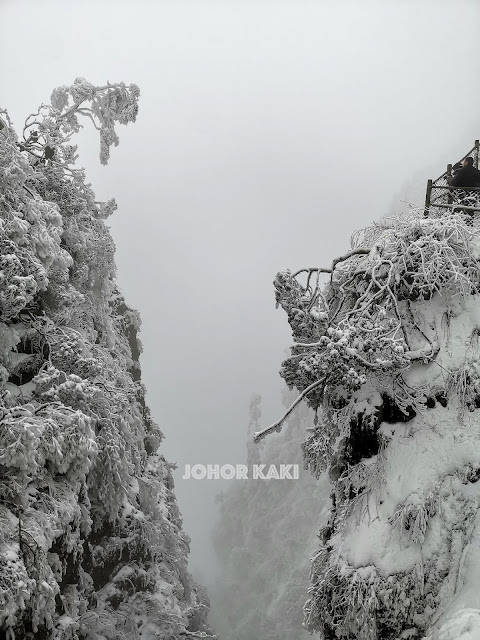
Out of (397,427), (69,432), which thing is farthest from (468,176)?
(69,432)

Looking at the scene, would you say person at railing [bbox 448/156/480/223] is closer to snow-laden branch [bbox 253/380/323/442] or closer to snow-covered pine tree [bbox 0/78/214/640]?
snow-laden branch [bbox 253/380/323/442]

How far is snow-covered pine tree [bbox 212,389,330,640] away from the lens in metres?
36.7

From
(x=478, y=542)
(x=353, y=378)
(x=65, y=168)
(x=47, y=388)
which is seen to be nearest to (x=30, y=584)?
(x=47, y=388)

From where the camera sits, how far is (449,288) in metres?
7.80

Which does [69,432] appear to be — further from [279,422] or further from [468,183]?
[468,183]

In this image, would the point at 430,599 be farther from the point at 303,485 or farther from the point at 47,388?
the point at 303,485

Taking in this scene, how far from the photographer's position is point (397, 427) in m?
7.41

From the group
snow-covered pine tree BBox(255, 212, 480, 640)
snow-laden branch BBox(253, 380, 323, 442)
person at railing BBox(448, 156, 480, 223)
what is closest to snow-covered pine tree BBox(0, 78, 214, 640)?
snow-laden branch BBox(253, 380, 323, 442)

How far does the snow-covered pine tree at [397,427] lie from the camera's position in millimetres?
6391

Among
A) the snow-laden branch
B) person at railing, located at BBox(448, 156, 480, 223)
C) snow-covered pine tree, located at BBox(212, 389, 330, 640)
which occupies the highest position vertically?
A: person at railing, located at BBox(448, 156, 480, 223)

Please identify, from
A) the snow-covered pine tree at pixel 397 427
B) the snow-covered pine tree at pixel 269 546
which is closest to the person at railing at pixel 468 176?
the snow-covered pine tree at pixel 397 427

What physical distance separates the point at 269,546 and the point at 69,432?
38890 millimetres

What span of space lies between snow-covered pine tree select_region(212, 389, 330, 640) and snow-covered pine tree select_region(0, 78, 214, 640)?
79.4ft

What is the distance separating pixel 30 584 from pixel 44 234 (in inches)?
204
